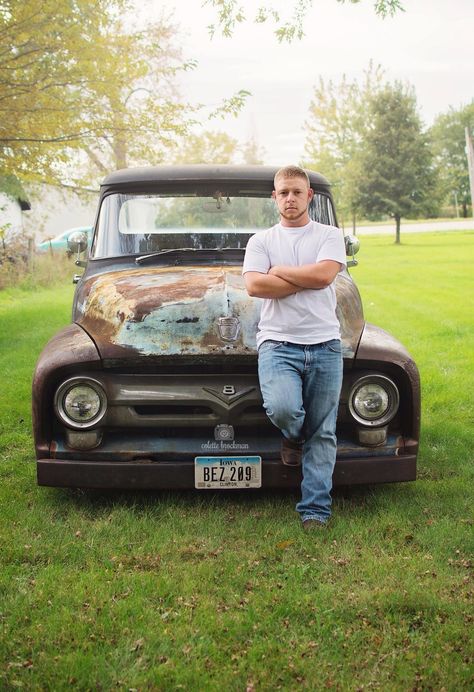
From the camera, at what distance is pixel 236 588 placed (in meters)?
3.77

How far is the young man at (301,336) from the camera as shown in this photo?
4.31 m

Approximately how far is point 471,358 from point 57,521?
613cm

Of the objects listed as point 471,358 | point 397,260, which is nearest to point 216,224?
point 471,358

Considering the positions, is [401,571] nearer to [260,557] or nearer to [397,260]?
[260,557]

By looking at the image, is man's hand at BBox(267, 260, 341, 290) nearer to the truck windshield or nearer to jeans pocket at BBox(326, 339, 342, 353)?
jeans pocket at BBox(326, 339, 342, 353)

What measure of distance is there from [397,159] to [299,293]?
40.7 metres

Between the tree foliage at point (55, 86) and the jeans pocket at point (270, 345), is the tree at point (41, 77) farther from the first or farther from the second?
the jeans pocket at point (270, 345)

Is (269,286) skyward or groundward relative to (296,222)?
groundward

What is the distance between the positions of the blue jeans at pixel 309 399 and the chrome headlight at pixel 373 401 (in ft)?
0.79

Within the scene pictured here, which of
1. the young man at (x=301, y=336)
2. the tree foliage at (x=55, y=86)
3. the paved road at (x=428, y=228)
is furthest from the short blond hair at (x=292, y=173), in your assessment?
the paved road at (x=428, y=228)

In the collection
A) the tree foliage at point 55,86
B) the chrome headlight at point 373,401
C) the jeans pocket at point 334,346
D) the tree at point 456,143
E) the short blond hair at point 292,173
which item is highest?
the tree at point 456,143

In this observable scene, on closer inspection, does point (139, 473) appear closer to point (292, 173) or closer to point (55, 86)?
point (292, 173)

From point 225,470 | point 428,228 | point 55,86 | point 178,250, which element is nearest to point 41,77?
point 55,86

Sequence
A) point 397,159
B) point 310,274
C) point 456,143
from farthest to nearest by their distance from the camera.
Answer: point 456,143
point 397,159
point 310,274
